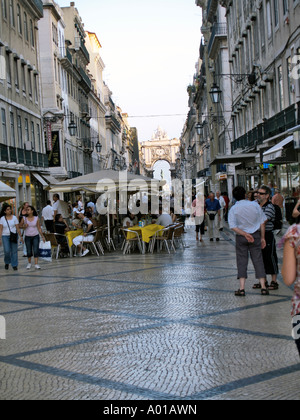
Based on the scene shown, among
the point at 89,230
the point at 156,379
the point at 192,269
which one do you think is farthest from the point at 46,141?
the point at 156,379

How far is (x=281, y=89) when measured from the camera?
88.8 feet

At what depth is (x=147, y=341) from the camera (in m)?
6.97

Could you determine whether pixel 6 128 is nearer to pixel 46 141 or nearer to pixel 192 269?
pixel 46 141

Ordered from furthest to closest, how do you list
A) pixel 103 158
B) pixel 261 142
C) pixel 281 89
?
pixel 103 158 → pixel 261 142 → pixel 281 89

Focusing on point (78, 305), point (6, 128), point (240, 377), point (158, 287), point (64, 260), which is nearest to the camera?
point (240, 377)

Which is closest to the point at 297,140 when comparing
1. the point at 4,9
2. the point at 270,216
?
the point at 270,216

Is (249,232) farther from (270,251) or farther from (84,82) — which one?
(84,82)

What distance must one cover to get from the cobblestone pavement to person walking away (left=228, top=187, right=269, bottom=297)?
43 cm

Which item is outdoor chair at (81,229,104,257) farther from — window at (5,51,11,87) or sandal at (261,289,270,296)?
window at (5,51,11,87)

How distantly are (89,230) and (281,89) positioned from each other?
1197 centimetres

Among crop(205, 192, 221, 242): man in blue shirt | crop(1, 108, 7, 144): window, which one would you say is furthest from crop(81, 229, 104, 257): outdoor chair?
crop(1, 108, 7, 144): window

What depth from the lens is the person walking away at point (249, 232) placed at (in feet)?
32.6

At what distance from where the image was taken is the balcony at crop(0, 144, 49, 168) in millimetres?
32031

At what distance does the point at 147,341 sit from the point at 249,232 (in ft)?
11.6
